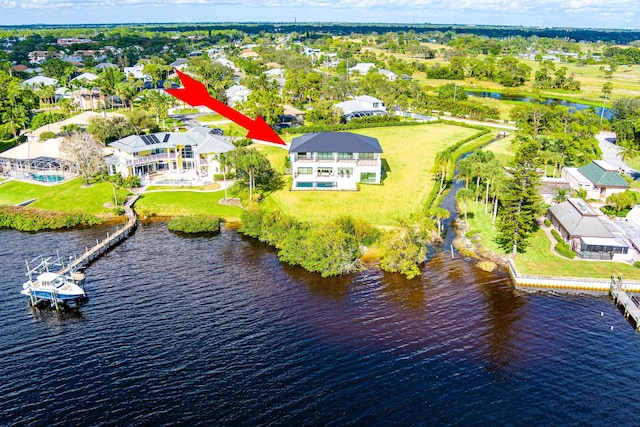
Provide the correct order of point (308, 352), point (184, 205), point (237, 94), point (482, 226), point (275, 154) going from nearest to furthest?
point (308, 352)
point (482, 226)
point (184, 205)
point (275, 154)
point (237, 94)

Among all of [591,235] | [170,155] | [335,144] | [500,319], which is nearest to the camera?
[500,319]

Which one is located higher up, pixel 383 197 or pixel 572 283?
pixel 383 197

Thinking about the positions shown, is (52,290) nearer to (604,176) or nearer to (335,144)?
(335,144)

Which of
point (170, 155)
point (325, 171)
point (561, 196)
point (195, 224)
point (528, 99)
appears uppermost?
point (170, 155)

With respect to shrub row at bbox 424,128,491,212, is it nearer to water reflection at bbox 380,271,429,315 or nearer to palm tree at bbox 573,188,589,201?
water reflection at bbox 380,271,429,315

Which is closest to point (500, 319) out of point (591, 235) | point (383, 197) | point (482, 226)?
point (591, 235)

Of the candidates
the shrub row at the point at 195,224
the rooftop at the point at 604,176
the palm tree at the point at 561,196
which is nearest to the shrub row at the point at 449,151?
the palm tree at the point at 561,196

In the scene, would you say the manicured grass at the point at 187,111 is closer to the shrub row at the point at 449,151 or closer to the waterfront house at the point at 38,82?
the waterfront house at the point at 38,82
